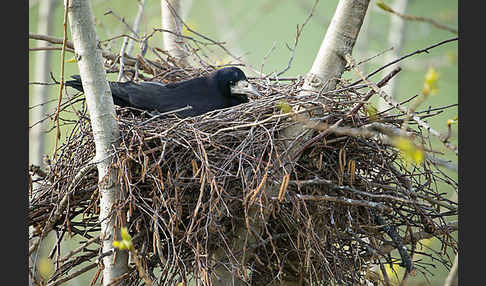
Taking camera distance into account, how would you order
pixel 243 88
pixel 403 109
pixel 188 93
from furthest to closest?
pixel 243 88 < pixel 188 93 < pixel 403 109

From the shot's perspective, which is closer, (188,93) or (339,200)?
(339,200)

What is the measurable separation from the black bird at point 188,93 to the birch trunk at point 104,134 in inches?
31.9

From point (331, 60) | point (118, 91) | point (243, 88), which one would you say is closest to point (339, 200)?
point (331, 60)

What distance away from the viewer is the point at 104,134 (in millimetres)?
2502

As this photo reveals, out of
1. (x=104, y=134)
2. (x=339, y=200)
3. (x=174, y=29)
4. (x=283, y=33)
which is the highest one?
(x=283, y=33)

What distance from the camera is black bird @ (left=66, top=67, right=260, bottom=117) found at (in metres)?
3.32

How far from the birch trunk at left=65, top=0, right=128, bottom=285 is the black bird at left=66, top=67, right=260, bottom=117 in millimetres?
810

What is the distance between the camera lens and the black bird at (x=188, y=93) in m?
3.32

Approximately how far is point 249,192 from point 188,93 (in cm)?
124

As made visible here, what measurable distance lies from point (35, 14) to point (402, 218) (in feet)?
28.1

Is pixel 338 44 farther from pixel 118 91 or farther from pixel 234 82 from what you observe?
pixel 118 91

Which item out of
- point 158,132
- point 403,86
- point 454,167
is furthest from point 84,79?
point 403,86

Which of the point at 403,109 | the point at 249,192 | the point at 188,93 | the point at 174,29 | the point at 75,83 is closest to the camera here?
the point at 403,109

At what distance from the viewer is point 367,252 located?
9.57ft
